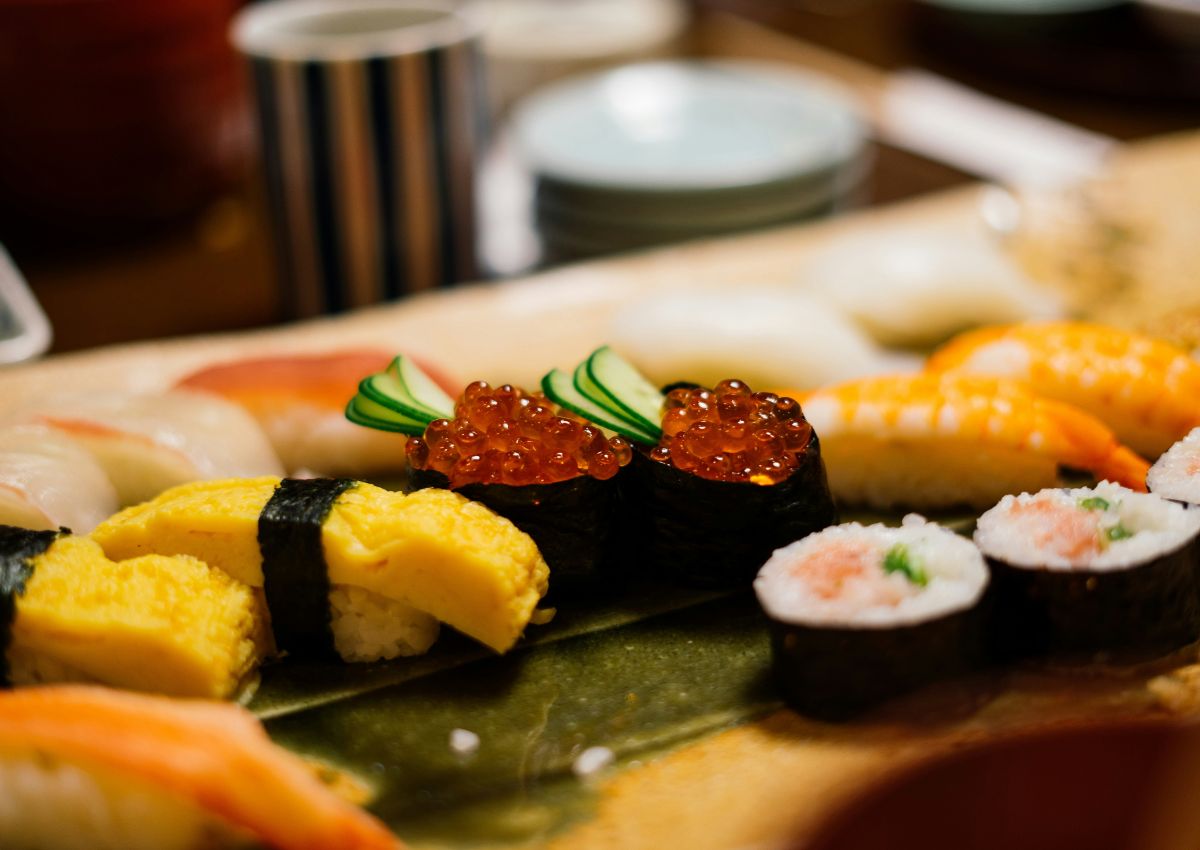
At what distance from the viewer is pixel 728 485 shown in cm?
190

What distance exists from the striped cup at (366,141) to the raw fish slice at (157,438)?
40.7 inches

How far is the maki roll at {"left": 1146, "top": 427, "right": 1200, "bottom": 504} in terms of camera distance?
189 centimetres

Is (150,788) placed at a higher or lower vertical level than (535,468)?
lower

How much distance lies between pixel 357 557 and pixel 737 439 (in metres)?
0.62

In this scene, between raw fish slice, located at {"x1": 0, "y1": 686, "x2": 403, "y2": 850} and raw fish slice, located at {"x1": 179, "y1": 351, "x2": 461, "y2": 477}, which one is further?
raw fish slice, located at {"x1": 179, "y1": 351, "x2": 461, "y2": 477}

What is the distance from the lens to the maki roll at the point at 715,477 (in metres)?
1.91

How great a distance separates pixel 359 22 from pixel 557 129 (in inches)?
28.6

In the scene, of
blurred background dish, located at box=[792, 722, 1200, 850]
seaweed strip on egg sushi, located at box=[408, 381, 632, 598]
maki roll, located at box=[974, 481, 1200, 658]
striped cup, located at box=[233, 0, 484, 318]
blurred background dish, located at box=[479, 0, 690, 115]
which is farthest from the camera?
blurred background dish, located at box=[479, 0, 690, 115]

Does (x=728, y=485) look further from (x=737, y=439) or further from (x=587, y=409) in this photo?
(x=587, y=409)

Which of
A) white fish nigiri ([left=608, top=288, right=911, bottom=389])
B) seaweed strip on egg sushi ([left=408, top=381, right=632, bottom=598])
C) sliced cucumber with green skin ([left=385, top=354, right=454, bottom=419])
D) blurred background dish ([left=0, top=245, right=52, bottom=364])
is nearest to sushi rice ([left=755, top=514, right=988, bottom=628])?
seaweed strip on egg sushi ([left=408, top=381, right=632, bottom=598])

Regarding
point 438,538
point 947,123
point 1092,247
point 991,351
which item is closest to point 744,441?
point 438,538

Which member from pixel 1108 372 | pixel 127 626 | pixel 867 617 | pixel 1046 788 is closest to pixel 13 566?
pixel 127 626

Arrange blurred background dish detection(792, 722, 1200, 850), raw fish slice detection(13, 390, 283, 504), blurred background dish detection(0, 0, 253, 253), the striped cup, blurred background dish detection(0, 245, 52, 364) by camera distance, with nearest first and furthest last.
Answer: blurred background dish detection(792, 722, 1200, 850) < raw fish slice detection(13, 390, 283, 504) < blurred background dish detection(0, 245, 52, 364) < the striped cup < blurred background dish detection(0, 0, 253, 253)

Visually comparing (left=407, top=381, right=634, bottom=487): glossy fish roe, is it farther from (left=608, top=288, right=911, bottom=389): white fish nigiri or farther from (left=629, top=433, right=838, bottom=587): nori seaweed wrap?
(left=608, top=288, right=911, bottom=389): white fish nigiri
